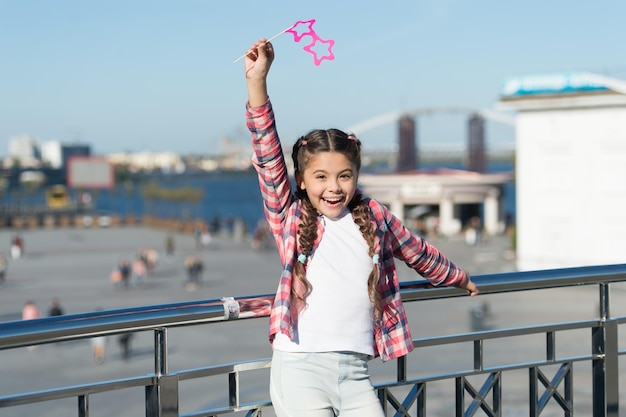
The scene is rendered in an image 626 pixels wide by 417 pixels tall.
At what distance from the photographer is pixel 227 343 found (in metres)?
21.6

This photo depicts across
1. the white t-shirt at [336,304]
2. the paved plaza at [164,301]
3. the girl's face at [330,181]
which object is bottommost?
the paved plaza at [164,301]

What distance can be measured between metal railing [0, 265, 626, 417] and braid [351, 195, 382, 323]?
39cm

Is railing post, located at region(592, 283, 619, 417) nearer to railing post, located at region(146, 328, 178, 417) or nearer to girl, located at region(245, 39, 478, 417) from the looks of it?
girl, located at region(245, 39, 478, 417)

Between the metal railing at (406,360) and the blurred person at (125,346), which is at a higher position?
the metal railing at (406,360)

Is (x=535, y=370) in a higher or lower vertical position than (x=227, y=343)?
higher

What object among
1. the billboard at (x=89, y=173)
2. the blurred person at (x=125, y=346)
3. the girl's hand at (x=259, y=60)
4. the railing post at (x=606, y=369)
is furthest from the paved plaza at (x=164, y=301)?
the billboard at (x=89, y=173)

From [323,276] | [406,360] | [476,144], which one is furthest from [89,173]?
[323,276]

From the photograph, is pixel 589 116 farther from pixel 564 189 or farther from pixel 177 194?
pixel 177 194

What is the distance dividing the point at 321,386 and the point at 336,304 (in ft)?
0.87

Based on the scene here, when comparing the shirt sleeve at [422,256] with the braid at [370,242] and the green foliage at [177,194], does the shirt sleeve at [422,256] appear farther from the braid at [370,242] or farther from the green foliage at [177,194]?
the green foliage at [177,194]

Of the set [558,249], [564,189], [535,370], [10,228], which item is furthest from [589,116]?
[10,228]

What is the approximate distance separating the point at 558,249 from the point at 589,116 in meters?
5.58

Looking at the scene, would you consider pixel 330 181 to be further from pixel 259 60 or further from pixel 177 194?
pixel 177 194

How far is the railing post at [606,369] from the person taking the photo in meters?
4.12
